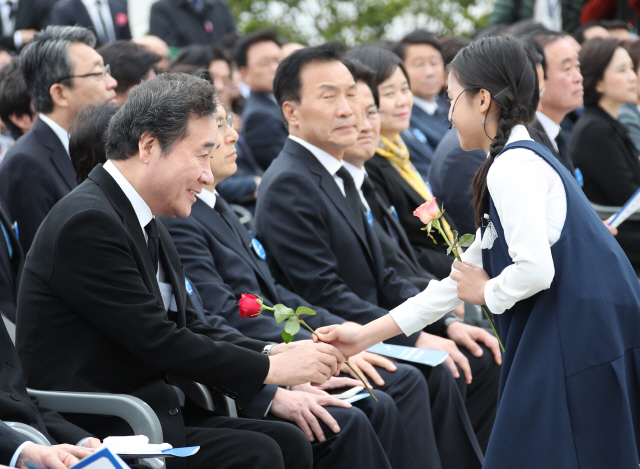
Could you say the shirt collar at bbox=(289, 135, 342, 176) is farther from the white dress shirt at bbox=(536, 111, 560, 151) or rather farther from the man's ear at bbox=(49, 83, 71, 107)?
the white dress shirt at bbox=(536, 111, 560, 151)

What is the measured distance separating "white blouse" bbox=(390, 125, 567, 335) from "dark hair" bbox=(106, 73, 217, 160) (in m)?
1.01

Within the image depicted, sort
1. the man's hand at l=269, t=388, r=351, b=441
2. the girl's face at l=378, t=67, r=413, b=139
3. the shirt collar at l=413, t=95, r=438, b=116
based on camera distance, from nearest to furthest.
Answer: the man's hand at l=269, t=388, r=351, b=441
the girl's face at l=378, t=67, r=413, b=139
the shirt collar at l=413, t=95, r=438, b=116

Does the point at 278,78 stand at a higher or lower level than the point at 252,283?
higher

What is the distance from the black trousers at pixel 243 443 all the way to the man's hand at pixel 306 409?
0.47 ft

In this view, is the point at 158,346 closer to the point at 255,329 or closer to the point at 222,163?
the point at 255,329

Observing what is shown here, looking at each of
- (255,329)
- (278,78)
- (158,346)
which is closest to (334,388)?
(255,329)

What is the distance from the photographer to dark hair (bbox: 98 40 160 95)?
4664 mm

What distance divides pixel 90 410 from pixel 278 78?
2.26 meters

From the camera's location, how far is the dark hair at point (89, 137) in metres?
2.96

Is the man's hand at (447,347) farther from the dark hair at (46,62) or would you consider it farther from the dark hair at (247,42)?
the dark hair at (247,42)

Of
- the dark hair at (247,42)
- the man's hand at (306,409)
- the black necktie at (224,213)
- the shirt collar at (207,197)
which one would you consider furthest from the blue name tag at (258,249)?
the dark hair at (247,42)

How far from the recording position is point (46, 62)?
4.12 meters

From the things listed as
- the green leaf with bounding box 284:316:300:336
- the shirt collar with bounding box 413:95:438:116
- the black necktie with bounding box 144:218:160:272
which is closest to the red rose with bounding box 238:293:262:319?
the green leaf with bounding box 284:316:300:336

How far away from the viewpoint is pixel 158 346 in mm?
2494
